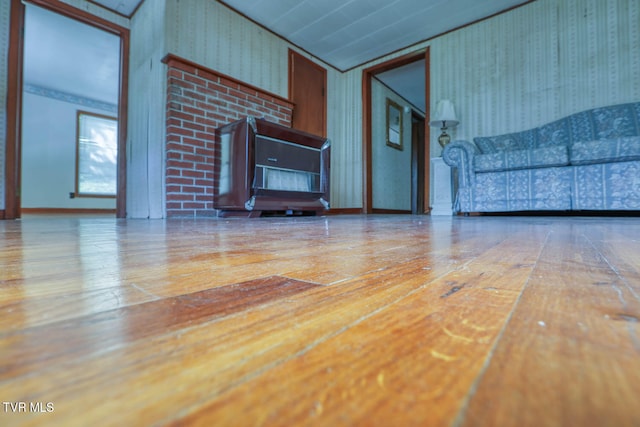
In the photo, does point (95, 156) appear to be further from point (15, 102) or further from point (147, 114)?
point (147, 114)

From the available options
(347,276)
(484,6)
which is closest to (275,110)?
(484,6)

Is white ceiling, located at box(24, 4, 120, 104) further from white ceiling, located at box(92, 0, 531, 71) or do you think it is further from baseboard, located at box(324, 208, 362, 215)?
baseboard, located at box(324, 208, 362, 215)

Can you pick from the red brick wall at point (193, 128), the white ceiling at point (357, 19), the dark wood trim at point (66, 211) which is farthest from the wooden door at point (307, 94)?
the dark wood trim at point (66, 211)

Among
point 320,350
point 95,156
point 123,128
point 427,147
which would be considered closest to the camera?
point 320,350

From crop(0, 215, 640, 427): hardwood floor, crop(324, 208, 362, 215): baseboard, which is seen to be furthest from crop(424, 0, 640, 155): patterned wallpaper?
crop(0, 215, 640, 427): hardwood floor

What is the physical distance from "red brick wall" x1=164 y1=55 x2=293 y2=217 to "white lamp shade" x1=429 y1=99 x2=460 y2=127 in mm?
1998

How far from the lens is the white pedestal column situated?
3127mm

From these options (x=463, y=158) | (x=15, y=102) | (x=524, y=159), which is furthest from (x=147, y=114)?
(x=524, y=159)

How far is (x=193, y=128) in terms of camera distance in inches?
101

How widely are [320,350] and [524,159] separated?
9.09ft

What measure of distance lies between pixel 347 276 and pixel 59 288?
0.25 meters

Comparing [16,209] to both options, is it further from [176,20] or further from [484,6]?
[484,6]

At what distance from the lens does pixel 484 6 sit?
3100 millimetres

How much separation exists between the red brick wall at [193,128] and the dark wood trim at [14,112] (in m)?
1.07
